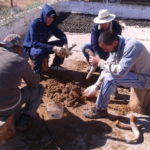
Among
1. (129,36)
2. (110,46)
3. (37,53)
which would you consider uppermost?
(110,46)

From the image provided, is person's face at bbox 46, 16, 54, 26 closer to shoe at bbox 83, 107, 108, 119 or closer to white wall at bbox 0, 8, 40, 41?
white wall at bbox 0, 8, 40, 41

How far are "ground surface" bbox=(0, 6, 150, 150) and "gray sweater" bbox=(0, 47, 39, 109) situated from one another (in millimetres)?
673

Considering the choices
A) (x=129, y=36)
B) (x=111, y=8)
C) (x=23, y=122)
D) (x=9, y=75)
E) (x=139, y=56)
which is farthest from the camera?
(x=111, y=8)

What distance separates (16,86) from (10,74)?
0.70 feet

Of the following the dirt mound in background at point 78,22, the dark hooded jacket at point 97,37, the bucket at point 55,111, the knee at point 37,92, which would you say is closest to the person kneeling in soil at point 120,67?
the bucket at point 55,111

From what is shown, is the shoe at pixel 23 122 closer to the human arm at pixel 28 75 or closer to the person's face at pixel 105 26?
the human arm at pixel 28 75

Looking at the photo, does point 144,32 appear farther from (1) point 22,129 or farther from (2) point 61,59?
(1) point 22,129

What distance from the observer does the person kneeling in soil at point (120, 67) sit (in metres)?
4.68

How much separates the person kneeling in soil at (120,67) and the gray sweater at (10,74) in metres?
1.20

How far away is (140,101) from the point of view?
521 centimetres

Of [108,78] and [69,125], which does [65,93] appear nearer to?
[69,125]

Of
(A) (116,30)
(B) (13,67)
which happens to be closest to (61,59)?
(A) (116,30)

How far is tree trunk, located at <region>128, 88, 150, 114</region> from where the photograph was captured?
5.15 m

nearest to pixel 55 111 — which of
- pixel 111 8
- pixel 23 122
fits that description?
pixel 23 122
